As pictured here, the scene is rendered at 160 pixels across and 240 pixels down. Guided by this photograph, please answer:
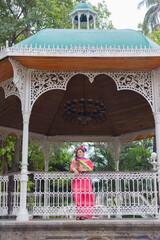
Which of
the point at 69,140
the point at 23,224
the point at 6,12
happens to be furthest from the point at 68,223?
the point at 6,12

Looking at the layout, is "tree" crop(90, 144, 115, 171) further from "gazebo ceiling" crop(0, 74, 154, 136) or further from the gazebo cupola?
the gazebo cupola

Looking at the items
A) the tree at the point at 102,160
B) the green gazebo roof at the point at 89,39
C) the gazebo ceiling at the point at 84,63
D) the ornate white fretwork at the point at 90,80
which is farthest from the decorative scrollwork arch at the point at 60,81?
the tree at the point at 102,160

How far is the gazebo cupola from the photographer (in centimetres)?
950

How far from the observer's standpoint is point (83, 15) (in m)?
9.81

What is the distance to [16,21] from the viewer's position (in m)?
13.9

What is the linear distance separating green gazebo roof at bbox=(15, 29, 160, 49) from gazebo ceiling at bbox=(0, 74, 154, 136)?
4.81 feet

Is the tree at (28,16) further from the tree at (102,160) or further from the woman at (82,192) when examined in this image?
the woman at (82,192)

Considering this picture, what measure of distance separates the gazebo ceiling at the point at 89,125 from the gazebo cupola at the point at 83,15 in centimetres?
192

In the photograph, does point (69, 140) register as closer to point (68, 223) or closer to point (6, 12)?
point (68, 223)

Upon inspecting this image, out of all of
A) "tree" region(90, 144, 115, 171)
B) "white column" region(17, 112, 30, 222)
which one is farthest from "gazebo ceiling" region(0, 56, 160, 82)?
"tree" region(90, 144, 115, 171)

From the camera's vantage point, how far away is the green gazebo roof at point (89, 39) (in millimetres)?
7168

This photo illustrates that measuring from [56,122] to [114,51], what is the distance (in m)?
5.22

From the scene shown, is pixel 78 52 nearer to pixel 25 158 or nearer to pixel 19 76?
pixel 19 76

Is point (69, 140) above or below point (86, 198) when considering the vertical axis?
above
